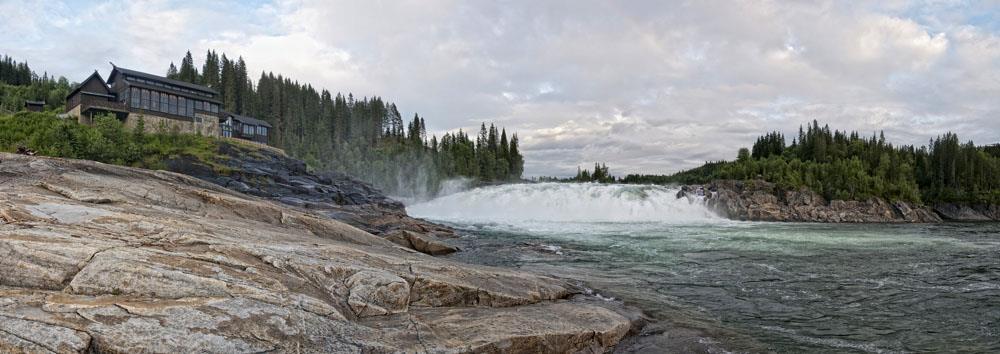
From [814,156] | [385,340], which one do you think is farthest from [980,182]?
[385,340]

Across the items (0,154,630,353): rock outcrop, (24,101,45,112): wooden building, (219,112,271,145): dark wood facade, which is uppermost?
(24,101,45,112): wooden building

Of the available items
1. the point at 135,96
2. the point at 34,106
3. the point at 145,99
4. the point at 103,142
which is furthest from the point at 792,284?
the point at 34,106

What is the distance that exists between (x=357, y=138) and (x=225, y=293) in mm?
139644

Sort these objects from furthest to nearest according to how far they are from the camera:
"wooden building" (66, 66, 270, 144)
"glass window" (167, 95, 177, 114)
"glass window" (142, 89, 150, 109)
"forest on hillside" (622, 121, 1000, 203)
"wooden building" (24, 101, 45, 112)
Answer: "forest on hillside" (622, 121, 1000, 203) < "wooden building" (24, 101, 45, 112) < "glass window" (167, 95, 177, 114) < "glass window" (142, 89, 150, 109) < "wooden building" (66, 66, 270, 144)

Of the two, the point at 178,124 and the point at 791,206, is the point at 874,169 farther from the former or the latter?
the point at 178,124

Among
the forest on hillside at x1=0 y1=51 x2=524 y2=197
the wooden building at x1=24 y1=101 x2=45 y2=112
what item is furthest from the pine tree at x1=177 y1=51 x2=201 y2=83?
the wooden building at x1=24 y1=101 x2=45 y2=112

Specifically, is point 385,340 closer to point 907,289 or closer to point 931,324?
point 931,324

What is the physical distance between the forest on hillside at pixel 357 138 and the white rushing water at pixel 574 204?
4195cm

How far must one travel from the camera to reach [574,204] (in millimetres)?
63219

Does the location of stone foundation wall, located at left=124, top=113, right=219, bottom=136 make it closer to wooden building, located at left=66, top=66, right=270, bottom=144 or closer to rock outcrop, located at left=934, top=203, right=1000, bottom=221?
wooden building, located at left=66, top=66, right=270, bottom=144

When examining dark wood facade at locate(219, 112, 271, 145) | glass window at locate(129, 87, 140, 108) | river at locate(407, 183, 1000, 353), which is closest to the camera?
river at locate(407, 183, 1000, 353)

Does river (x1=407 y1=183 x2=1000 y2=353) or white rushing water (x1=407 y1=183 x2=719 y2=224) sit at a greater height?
white rushing water (x1=407 y1=183 x2=719 y2=224)

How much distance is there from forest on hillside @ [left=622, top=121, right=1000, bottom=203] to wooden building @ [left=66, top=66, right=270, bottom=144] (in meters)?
84.8

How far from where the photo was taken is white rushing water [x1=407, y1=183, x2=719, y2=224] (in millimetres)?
61719
